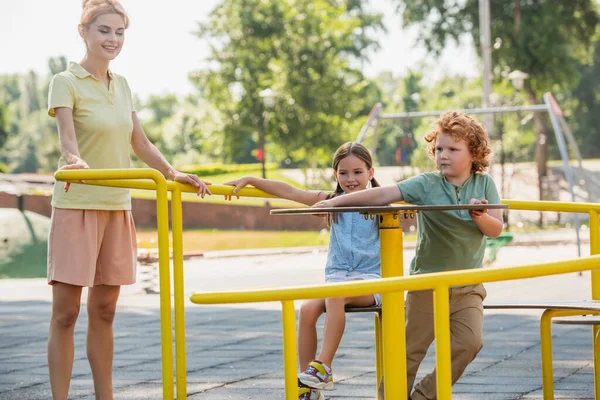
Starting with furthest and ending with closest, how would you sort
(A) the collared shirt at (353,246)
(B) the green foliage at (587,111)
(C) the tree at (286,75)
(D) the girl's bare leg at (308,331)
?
(B) the green foliage at (587,111)
(C) the tree at (286,75)
(A) the collared shirt at (353,246)
(D) the girl's bare leg at (308,331)

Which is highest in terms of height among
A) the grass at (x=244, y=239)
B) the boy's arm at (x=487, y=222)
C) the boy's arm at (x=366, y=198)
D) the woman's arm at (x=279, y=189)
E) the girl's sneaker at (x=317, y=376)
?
the woman's arm at (x=279, y=189)

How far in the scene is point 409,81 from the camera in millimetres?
77250

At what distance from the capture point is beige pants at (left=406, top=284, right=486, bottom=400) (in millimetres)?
3670

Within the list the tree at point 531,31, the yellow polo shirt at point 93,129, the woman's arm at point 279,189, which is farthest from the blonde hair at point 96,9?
the tree at point 531,31

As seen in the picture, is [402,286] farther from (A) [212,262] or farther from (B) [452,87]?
(B) [452,87]

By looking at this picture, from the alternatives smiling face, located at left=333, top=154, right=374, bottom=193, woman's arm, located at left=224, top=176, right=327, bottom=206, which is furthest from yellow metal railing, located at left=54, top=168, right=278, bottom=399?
smiling face, located at left=333, top=154, right=374, bottom=193

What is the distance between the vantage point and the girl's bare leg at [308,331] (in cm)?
412

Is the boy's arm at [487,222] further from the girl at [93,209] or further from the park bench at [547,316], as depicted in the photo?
the girl at [93,209]

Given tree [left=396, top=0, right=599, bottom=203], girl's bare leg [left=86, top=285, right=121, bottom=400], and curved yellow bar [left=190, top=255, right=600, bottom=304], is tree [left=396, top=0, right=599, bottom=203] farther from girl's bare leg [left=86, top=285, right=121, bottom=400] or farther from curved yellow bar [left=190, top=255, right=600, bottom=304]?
curved yellow bar [left=190, top=255, right=600, bottom=304]

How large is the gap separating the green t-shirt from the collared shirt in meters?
0.42

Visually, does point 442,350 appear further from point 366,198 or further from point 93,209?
point 93,209

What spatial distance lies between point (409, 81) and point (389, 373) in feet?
247

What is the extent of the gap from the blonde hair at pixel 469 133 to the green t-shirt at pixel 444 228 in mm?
105

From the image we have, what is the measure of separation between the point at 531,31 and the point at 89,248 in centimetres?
2775
